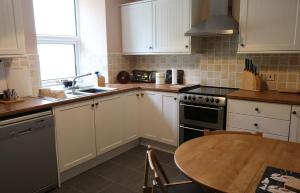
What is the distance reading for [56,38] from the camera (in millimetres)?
3562

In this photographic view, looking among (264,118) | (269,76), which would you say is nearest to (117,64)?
(269,76)

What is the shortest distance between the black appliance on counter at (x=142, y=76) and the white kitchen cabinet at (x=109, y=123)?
0.80 metres

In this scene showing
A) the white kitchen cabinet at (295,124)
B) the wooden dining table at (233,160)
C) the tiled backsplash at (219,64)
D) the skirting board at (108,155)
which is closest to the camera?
the wooden dining table at (233,160)

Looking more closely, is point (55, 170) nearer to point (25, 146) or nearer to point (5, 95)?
point (25, 146)

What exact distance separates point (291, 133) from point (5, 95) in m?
2.89

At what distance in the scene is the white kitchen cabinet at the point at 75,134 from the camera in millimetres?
2643

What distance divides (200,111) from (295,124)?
1.00m

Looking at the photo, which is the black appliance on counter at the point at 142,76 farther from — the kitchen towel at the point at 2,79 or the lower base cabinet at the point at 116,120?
the kitchen towel at the point at 2,79

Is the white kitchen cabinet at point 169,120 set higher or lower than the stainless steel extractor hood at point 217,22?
lower

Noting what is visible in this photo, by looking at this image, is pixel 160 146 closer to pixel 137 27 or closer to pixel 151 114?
pixel 151 114

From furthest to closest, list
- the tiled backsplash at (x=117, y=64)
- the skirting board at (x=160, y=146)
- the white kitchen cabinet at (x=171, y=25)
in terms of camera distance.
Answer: the tiled backsplash at (x=117, y=64), the skirting board at (x=160, y=146), the white kitchen cabinet at (x=171, y=25)

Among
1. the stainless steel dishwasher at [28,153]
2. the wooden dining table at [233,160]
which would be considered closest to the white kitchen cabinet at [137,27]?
the stainless steel dishwasher at [28,153]

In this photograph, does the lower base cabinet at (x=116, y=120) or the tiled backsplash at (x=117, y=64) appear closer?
the lower base cabinet at (x=116, y=120)

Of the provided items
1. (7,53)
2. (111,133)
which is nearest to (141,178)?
(111,133)
